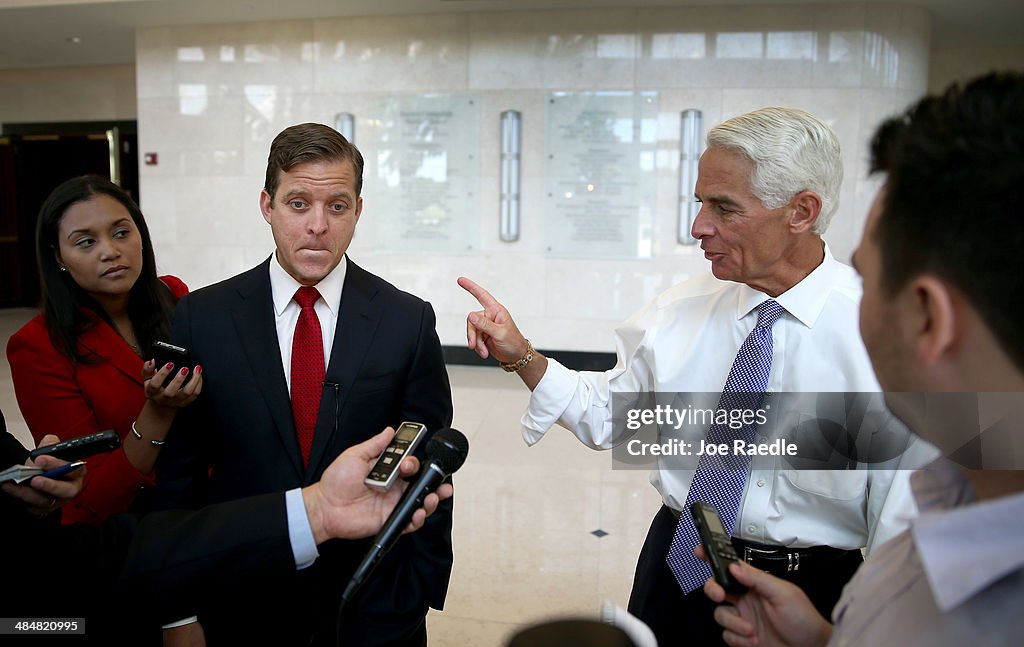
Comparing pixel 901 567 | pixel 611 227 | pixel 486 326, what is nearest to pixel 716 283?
pixel 486 326

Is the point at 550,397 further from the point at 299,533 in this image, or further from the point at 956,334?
the point at 956,334

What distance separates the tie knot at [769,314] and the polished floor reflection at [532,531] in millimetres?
1239

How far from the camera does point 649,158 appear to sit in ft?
22.5

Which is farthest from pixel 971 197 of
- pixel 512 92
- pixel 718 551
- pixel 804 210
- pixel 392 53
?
pixel 392 53

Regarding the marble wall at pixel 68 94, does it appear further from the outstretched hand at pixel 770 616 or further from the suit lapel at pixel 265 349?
the outstretched hand at pixel 770 616

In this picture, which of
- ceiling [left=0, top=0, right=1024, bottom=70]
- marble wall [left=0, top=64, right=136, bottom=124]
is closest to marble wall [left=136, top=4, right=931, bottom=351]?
ceiling [left=0, top=0, right=1024, bottom=70]

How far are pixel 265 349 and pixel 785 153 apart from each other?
1.28 metres

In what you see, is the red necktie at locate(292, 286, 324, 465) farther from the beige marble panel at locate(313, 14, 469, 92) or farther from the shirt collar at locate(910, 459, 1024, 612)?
the beige marble panel at locate(313, 14, 469, 92)

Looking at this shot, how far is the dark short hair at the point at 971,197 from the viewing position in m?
0.66

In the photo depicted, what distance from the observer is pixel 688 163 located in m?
6.74

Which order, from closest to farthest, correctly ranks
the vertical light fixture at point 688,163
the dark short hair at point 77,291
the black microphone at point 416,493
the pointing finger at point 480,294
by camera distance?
the black microphone at point 416,493 → the pointing finger at point 480,294 → the dark short hair at point 77,291 → the vertical light fixture at point 688,163

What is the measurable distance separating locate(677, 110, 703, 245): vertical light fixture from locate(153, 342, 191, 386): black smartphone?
5665 millimetres

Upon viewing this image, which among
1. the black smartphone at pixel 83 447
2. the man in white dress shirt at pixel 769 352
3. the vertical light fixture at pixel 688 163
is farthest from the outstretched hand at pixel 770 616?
the vertical light fixture at pixel 688 163

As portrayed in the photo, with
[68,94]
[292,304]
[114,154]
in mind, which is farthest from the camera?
[68,94]
